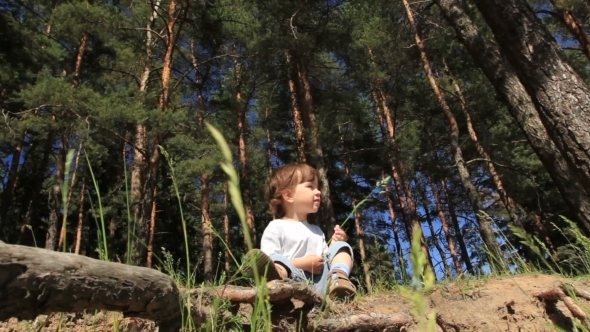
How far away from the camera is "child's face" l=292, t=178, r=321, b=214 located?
2.95m

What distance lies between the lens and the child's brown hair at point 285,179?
118 inches

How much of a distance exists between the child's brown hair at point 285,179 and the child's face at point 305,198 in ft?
0.14

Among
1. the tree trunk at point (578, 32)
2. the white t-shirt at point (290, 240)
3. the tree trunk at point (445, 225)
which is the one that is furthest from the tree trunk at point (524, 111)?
the tree trunk at point (445, 225)

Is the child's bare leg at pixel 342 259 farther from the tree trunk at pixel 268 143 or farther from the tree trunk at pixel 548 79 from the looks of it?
the tree trunk at pixel 268 143

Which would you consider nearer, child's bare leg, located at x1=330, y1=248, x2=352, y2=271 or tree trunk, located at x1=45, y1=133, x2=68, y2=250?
child's bare leg, located at x1=330, y1=248, x2=352, y2=271

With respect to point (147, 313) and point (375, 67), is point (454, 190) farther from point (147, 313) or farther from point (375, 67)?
point (147, 313)

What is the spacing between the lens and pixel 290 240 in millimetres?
2814

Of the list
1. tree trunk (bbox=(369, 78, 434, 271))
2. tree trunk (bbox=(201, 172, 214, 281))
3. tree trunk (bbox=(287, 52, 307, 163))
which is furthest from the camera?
tree trunk (bbox=(369, 78, 434, 271))

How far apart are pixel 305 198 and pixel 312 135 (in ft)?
27.7

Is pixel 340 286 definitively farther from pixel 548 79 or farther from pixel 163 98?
pixel 163 98

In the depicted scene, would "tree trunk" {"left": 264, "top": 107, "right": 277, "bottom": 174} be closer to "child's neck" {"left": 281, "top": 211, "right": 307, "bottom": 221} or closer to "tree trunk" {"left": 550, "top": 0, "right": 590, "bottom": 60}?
"tree trunk" {"left": 550, "top": 0, "right": 590, "bottom": 60}

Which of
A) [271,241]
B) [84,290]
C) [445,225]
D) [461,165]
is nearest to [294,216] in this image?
[271,241]

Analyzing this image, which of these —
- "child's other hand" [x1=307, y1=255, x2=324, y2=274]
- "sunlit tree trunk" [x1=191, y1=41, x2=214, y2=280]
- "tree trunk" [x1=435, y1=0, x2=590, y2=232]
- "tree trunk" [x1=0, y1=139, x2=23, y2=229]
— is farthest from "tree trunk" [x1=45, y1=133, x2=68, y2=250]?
"child's other hand" [x1=307, y1=255, x2=324, y2=274]

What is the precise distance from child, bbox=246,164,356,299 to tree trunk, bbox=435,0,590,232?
6.15 ft
